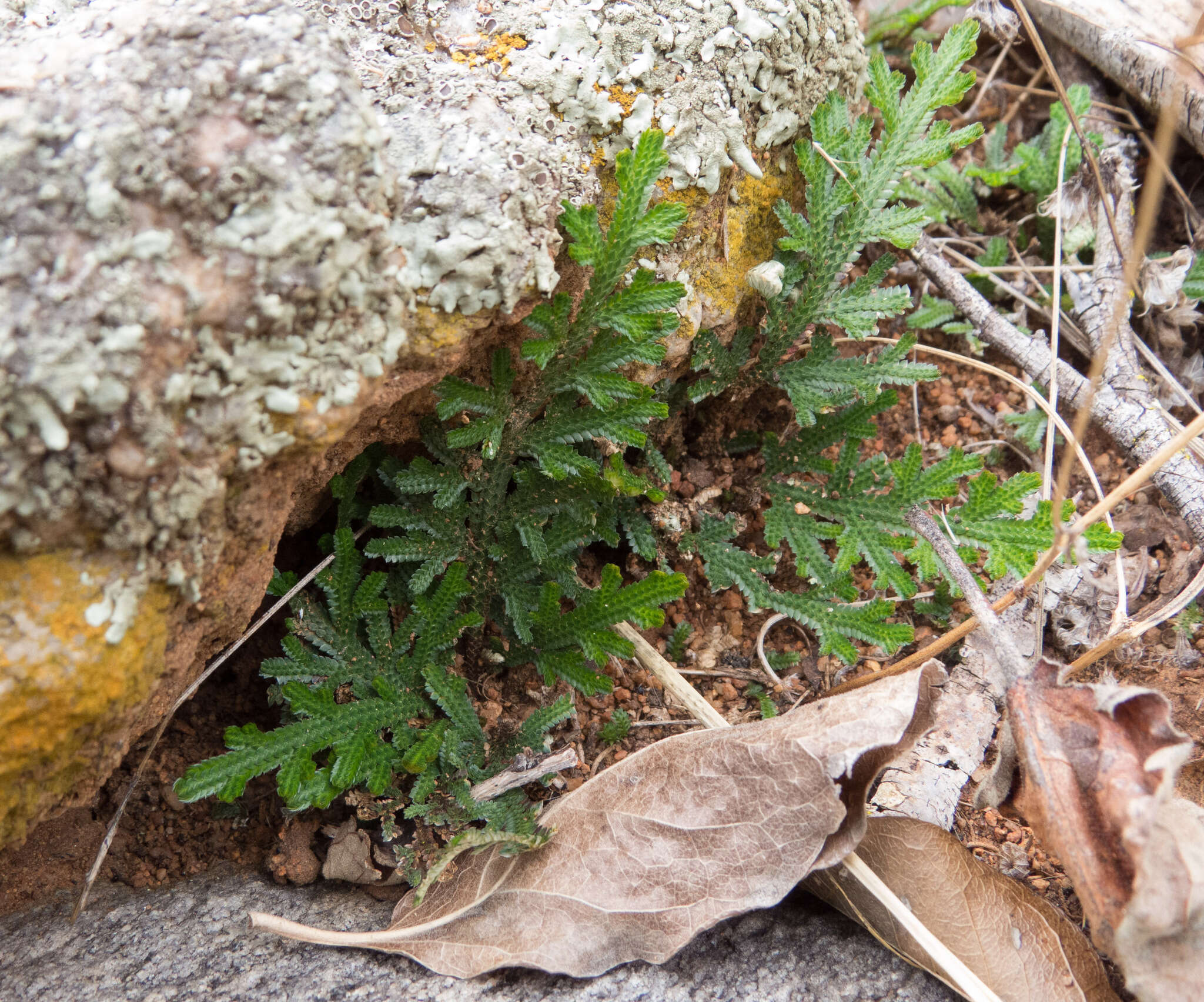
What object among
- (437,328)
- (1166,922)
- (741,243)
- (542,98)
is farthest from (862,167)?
(1166,922)

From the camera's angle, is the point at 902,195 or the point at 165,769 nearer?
the point at 165,769

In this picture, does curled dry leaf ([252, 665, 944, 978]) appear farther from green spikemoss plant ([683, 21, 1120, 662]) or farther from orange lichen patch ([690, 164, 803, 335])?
orange lichen patch ([690, 164, 803, 335])

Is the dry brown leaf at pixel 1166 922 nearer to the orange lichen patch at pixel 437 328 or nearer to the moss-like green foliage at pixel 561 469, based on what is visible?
the moss-like green foliage at pixel 561 469

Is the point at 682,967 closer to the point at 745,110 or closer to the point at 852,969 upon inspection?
the point at 852,969

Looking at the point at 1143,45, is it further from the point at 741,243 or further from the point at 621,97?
the point at 621,97

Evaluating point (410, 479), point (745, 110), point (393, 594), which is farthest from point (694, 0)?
point (393, 594)

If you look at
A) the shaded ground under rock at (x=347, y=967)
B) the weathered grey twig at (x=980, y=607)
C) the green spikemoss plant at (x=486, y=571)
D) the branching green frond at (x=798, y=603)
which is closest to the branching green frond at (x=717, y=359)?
the green spikemoss plant at (x=486, y=571)

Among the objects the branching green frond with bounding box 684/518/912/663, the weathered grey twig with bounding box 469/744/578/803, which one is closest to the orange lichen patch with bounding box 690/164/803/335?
the branching green frond with bounding box 684/518/912/663
